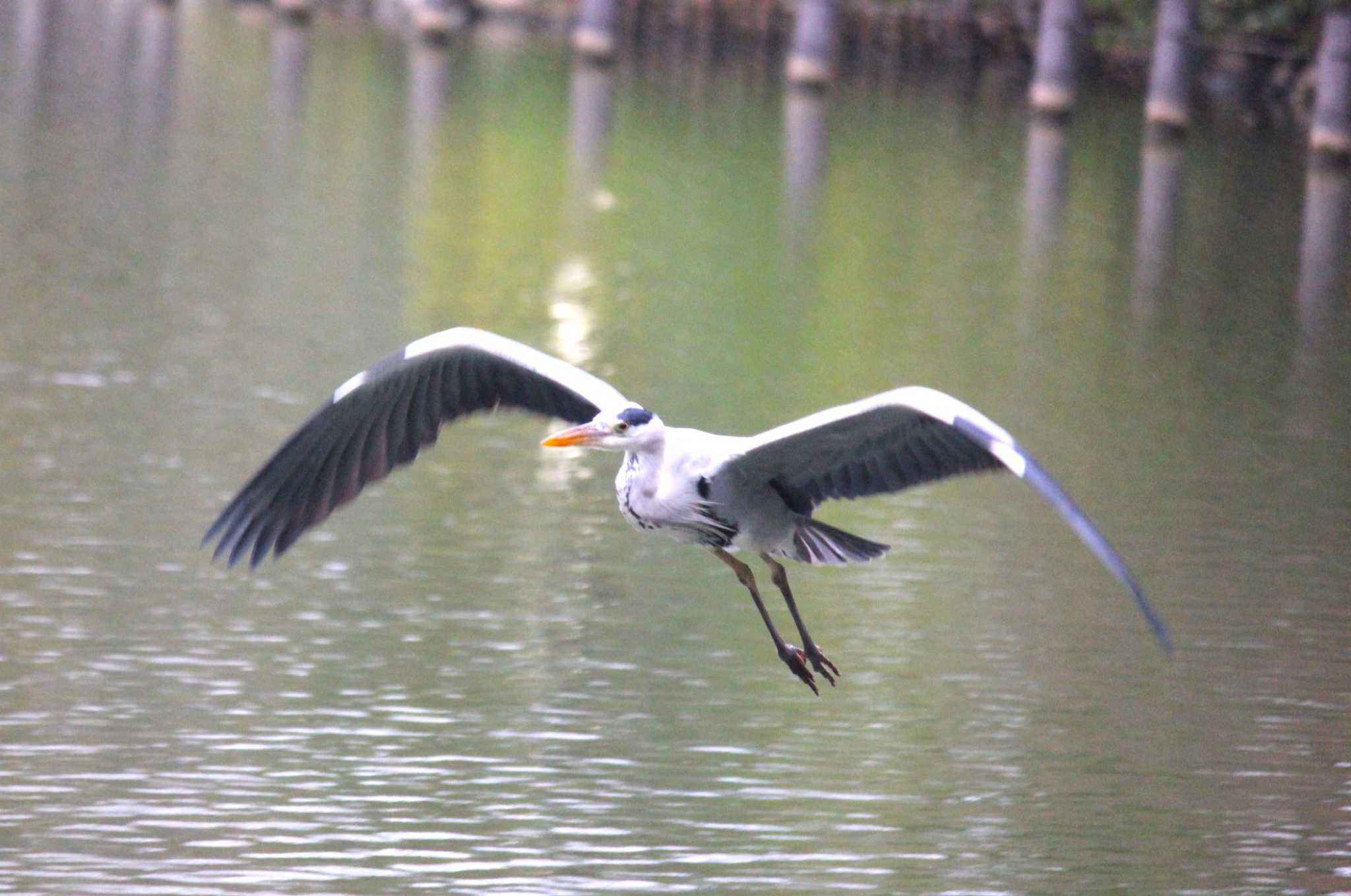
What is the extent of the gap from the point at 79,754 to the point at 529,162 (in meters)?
17.8

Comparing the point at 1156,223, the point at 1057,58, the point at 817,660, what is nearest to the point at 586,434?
the point at 817,660

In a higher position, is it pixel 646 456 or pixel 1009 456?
pixel 1009 456

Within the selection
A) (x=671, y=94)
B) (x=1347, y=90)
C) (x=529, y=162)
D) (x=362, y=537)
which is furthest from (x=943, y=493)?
(x=671, y=94)

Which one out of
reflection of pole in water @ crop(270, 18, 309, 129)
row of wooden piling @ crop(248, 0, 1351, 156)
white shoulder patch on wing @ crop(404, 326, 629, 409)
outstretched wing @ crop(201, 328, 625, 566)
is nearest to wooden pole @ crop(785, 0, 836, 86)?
row of wooden piling @ crop(248, 0, 1351, 156)

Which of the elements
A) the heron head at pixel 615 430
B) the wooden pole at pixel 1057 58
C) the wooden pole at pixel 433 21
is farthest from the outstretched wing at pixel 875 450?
the wooden pole at pixel 433 21

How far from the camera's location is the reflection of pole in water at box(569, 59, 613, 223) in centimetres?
2458

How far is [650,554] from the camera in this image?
41.8 feet

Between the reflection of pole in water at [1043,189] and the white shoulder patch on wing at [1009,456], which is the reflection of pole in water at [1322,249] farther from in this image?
the white shoulder patch on wing at [1009,456]

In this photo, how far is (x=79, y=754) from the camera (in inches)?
359

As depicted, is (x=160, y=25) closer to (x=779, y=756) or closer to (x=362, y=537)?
(x=362, y=537)

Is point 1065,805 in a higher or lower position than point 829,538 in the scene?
lower

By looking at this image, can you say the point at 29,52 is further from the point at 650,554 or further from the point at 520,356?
the point at 520,356

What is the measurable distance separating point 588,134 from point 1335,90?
8.75m

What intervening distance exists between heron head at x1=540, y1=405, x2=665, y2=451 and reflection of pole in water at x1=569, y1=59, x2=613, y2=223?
15.6 metres
